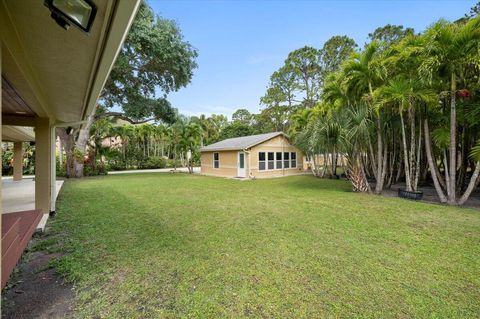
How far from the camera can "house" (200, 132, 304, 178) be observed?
15859mm

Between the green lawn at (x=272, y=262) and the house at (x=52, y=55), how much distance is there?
1.13 m

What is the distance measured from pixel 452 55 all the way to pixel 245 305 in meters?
8.52

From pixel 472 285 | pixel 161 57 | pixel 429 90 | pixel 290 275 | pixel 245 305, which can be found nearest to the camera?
pixel 245 305

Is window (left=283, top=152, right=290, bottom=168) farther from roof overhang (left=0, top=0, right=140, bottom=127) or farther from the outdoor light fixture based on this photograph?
the outdoor light fixture

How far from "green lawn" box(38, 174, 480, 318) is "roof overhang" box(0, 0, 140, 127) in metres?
2.63

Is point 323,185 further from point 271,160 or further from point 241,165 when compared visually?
point 241,165

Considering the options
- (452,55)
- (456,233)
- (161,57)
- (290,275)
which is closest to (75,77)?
(290,275)

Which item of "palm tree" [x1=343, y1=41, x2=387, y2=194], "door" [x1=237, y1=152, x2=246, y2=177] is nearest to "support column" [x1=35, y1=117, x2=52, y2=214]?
"palm tree" [x1=343, y1=41, x2=387, y2=194]

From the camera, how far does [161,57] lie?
1228 cm

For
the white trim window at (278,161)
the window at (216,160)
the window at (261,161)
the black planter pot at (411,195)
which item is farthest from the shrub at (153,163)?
the black planter pot at (411,195)

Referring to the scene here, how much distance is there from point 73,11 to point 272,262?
358 centimetres

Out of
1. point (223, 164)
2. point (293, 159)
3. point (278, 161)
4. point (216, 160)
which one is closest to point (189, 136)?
point (216, 160)

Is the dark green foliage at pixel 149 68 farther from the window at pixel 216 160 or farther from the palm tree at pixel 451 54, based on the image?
the palm tree at pixel 451 54

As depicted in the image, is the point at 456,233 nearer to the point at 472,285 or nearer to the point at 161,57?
the point at 472,285
